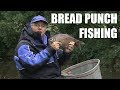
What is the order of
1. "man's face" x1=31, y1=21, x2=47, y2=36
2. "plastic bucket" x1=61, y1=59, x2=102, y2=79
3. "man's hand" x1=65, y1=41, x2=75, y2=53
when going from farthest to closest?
"man's hand" x1=65, y1=41, x2=75, y2=53 < "man's face" x1=31, y1=21, x2=47, y2=36 < "plastic bucket" x1=61, y1=59, x2=102, y2=79

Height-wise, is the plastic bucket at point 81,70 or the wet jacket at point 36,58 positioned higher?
the wet jacket at point 36,58

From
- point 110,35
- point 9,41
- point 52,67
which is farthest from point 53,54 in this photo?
point 9,41

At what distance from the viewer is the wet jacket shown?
14.8 feet

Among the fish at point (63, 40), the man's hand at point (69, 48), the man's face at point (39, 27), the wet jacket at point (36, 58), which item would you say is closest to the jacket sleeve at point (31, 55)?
the wet jacket at point (36, 58)

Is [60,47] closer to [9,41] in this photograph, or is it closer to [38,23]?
[38,23]

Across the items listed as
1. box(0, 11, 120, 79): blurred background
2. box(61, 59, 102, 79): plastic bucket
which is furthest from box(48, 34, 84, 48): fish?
box(0, 11, 120, 79): blurred background

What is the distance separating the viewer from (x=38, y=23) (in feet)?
15.8

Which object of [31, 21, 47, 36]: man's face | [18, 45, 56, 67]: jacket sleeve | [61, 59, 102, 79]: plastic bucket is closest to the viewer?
[18, 45, 56, 67]: jacket sleeve

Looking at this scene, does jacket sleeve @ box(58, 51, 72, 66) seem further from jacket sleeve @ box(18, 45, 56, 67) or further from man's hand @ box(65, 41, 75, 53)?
jacket sleeve @ box(18, 45, 56, 67)

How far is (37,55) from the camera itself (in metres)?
4.55

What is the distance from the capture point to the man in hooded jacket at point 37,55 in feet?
14.8

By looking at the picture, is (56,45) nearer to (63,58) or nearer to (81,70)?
(63,58)

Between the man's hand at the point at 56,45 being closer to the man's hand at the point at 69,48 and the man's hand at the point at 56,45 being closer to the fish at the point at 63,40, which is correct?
the fish at the point at 63,40
